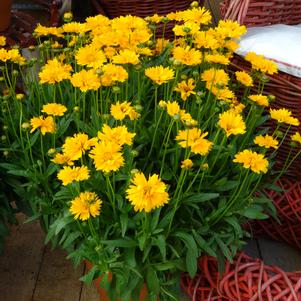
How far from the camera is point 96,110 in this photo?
92 cm

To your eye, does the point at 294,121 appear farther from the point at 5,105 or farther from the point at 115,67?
the point at 5,105

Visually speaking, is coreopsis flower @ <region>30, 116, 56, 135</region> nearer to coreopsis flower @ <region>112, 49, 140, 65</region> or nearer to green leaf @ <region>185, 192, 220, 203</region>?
coreopsis flower @ <region>112, 49, 140, 65</region>

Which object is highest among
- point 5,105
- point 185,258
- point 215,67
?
point 215,67

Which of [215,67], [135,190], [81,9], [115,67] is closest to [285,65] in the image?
[215,67]

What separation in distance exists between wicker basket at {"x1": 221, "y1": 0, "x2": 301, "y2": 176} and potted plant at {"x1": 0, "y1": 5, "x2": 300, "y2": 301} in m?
0.12

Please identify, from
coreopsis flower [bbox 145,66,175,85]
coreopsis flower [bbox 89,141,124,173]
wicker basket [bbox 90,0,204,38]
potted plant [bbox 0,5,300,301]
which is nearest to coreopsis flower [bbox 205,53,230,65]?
potted plant [bbox 0,5,300,301]

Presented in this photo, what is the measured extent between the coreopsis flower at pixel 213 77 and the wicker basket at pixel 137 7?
622mm

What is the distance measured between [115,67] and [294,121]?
0.37 meters

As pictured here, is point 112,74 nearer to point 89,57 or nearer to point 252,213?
point 89,57

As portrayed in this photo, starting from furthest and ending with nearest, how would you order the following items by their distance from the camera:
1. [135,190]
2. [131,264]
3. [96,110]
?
[96,110], [131,264], [135,190]

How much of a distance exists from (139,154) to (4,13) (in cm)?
71

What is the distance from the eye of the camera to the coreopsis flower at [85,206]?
2.48 feet

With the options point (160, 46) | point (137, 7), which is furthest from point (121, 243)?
point (137, 7)

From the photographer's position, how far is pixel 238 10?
3.84 feet
